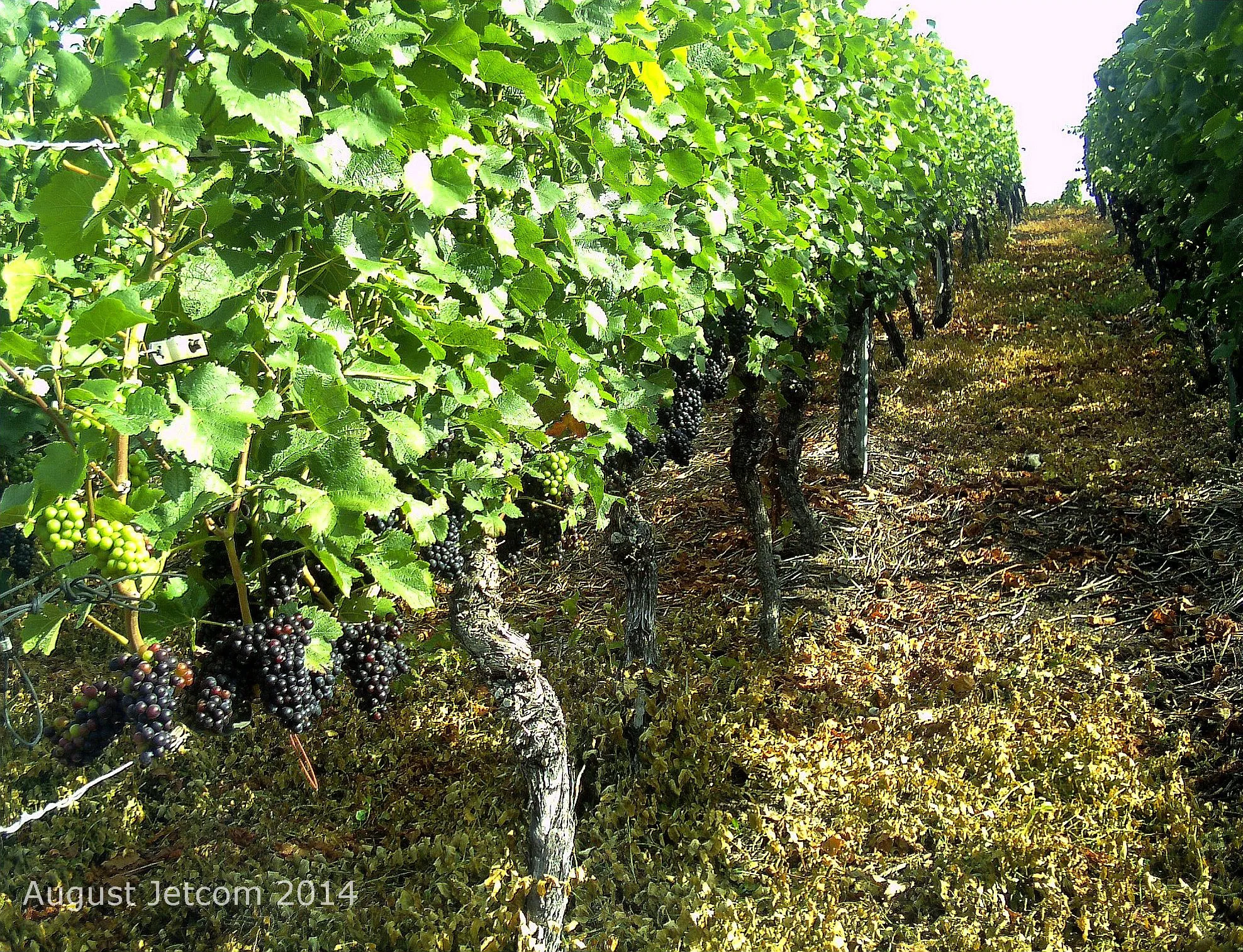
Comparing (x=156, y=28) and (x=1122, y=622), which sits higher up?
(x=156, y=28)

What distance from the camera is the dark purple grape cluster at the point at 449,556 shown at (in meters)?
2.60

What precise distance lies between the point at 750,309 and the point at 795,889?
2.49 m

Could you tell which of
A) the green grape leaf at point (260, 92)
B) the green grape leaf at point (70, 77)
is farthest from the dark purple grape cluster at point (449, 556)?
the green grape leaf at point (70, 77)

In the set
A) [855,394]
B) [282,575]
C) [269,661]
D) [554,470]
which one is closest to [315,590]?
[282,575]

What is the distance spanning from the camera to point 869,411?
7.73 m

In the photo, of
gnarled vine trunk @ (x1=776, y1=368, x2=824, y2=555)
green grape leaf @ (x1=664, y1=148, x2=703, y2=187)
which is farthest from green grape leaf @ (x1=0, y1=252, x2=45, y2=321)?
gnarled vine trunk @ (x1=776, y1=368, x2=824, y2=555)

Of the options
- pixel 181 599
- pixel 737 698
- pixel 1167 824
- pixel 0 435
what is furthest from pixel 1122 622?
pixel 0 435

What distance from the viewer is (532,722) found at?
3051 millimetres

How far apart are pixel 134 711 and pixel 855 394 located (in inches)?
226

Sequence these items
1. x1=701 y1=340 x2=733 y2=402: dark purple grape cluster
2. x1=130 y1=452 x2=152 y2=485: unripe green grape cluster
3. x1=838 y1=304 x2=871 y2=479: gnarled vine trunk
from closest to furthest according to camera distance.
Answer: x1=130 y1=452 x2=152 y2=485: unripe green grape cluster, x1=701 y1=340 x2=733 y2=402: dark purple grape cluster, x1=838 y1=304 x2=871 y2=479: gnarled vine trunk

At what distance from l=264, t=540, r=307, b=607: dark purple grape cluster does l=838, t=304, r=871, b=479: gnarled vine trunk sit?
4901 mm

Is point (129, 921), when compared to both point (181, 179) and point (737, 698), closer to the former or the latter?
point (737, 698)

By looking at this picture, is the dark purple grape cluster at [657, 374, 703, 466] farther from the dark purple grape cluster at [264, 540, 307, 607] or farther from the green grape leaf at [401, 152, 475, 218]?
the green grape leaf at [401, 152, 475, 218]

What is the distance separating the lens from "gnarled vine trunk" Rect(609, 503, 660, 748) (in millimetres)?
4301
